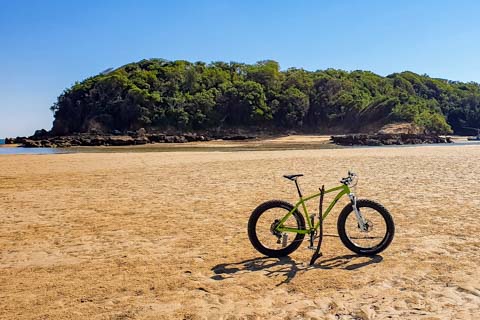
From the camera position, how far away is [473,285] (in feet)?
15.9

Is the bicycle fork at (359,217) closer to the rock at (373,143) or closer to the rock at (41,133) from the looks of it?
the rock at (373,143)

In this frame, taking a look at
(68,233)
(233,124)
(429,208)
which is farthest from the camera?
(233,124)

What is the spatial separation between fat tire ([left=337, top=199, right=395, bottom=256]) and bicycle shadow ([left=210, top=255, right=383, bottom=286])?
10cm

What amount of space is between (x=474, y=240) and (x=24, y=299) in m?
6.63

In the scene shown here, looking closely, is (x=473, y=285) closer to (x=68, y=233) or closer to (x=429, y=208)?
(x=429, y=208)

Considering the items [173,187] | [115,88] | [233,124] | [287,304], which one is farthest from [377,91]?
[287,304]

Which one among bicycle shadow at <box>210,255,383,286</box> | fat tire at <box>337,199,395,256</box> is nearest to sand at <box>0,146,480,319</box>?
bicycle shadow at <box>210,255,383,286</box>

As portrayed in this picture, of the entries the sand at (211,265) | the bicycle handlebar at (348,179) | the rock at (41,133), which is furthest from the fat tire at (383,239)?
the rock at (41,133)

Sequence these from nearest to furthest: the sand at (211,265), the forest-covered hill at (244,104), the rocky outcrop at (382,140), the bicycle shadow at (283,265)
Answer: the sand at (211,265) → the bicycle shadow at (283,265) → the rocky outcrop at (382,140) → the forest-covered hill at (244,104)

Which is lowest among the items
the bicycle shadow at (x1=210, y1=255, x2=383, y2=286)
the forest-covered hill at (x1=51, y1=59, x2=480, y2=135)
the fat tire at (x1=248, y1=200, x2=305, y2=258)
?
the bicycle shadow at (x1=210, y1=255, x2=383, y2=286)

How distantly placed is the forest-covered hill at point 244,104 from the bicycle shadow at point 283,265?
91.1m

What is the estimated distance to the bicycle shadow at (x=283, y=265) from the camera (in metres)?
5.47

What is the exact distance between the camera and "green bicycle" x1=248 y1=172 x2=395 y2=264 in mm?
6066

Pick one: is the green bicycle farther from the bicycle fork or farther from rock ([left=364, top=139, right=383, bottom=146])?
rock ([left=364, top=139, right=383, bottom=146])
